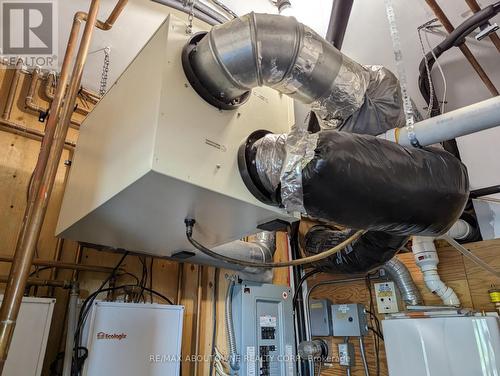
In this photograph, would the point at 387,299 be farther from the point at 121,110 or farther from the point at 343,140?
the point at 121,110

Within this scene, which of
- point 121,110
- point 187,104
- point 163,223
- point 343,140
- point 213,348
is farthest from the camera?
point 213,348

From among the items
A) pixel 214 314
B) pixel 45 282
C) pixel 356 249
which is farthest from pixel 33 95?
pixel 356 249

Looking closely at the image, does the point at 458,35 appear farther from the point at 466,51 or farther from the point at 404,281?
the point at 404,281

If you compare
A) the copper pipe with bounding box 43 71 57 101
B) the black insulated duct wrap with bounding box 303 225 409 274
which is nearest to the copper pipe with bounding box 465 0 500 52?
the black insulated duct wrap with bounding box 303 225 409 274

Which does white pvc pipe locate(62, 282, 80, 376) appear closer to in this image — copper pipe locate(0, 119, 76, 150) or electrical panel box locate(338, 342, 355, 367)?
copper pipe locate(0, 119, 76, 150)

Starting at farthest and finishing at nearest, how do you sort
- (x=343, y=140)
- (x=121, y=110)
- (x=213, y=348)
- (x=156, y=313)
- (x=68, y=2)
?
(x=213, y=348), (x=156, y=313), (x=68, y=2), (x=121, y=110), (x=343, y=140)

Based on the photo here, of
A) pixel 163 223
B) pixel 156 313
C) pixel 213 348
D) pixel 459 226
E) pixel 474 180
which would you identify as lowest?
pixel 213 348

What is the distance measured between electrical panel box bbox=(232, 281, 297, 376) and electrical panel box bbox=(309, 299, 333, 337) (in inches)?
13.3

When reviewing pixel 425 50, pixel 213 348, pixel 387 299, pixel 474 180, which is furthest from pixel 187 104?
pixel 474 180

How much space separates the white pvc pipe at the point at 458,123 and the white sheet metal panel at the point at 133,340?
51.7 inches

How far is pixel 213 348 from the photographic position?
2.03 meters

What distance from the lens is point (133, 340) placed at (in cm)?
146

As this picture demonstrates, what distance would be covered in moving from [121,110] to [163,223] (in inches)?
17.1

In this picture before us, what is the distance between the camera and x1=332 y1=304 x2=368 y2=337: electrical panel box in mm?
2270
